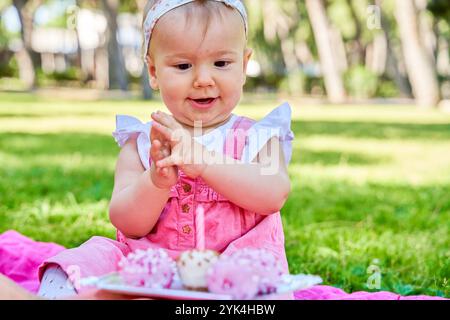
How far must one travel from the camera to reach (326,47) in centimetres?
1897

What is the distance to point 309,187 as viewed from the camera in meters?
5.30

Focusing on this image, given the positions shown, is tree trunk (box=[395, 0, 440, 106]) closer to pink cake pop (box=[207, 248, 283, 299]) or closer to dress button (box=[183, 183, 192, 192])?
dress button (box=[183, 183, 192, 192])

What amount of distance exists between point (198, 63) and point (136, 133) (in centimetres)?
37

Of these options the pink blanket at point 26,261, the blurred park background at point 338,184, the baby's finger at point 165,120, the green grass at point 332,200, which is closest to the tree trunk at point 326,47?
the blurred park background at point 338,184

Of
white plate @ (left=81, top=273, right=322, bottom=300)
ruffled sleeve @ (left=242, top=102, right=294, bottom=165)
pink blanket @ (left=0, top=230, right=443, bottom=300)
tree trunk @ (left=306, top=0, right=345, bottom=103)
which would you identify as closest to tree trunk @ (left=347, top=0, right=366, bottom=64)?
tree trunk @ (left=306, top=0, right=345, bottom=103)

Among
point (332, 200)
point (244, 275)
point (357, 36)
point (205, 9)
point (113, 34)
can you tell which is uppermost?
point (357, 36)

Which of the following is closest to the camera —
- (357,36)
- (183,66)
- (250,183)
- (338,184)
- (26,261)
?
(250,183)

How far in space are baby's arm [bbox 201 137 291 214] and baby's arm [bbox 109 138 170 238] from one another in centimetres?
15

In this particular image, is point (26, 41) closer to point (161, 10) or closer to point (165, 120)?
point (161, 10)

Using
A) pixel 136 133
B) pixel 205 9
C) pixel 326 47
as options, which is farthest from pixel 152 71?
pixel 326 47

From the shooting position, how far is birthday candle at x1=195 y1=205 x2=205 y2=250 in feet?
5.99
